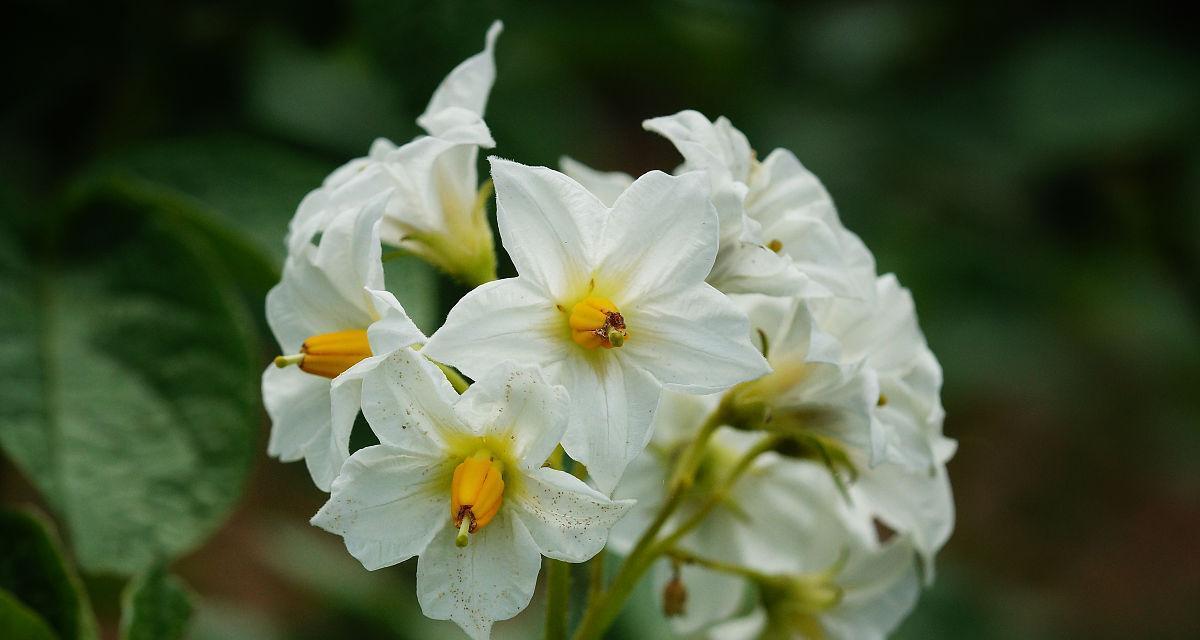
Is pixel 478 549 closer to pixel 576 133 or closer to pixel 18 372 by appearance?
pixel 18 372

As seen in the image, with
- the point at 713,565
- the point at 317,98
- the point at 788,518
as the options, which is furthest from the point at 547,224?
the point at 317,98

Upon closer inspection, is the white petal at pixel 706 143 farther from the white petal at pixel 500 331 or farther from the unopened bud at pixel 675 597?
the unopened bud at pixel 675 597

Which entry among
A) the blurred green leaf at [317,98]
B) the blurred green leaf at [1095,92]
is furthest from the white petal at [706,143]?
the blurred green leaf at [1095,92]

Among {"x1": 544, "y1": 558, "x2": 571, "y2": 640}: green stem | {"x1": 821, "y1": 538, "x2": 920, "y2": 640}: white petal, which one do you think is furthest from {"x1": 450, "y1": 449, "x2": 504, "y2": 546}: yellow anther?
{"x1": 821, "y1": 538, "x2": 920, "y2": 640}: white petal

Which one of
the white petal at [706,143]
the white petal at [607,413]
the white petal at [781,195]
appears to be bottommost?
the white petal at [607,413]

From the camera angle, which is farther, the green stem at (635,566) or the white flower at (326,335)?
the green stem at (635,566)

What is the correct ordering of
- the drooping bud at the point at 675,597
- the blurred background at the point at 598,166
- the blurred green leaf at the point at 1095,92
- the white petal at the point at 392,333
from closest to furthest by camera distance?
1. the white petal at the point at 392,333
2. the drooping bud at the point at 675,597
3. the blurred background at the point at 598,166
4. the blurred green leaf at the point at 1095,92

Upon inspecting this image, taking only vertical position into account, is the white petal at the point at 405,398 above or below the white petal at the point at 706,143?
below

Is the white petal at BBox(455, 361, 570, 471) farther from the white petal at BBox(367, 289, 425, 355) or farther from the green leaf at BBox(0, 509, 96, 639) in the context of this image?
the green leaf at BBox(0, 509, 96, 639)

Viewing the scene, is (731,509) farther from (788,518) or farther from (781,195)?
(781,195)
